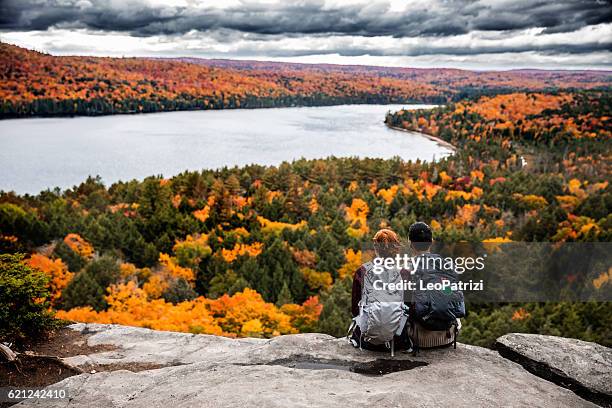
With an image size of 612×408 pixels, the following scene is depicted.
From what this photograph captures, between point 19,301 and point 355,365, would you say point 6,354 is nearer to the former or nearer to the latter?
point 19,301

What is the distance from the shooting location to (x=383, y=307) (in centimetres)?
747

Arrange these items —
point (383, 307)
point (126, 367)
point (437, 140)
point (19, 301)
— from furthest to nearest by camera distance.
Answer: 1. point (437, 140)
2. point (19, 301)
3. point (126, 367)
4. point (383, 307)

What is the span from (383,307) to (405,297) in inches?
15.5

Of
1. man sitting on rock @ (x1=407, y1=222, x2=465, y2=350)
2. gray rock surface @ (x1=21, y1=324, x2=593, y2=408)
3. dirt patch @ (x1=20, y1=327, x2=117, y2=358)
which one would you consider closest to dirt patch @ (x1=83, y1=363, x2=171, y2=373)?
gray rock surface @ (x1=21, y1=324, x2=593, y2=408)

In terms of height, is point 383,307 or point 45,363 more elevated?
point 383,307

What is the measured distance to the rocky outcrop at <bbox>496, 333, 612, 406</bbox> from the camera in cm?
729

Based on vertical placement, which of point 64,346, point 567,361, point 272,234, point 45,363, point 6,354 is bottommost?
point 272,234

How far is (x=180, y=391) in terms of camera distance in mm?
6812

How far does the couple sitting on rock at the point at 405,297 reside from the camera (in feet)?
23.9

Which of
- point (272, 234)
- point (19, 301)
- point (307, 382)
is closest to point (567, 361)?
point (307, 382)

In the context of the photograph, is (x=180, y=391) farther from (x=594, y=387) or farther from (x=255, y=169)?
(x=255, y=169)

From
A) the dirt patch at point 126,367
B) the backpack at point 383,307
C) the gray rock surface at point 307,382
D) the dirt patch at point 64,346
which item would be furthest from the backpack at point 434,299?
the dirt patch at point 64,346

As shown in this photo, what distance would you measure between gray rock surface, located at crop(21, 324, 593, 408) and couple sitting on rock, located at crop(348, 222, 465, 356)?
46 cm

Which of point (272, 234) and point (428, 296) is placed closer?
point (428, 296)
